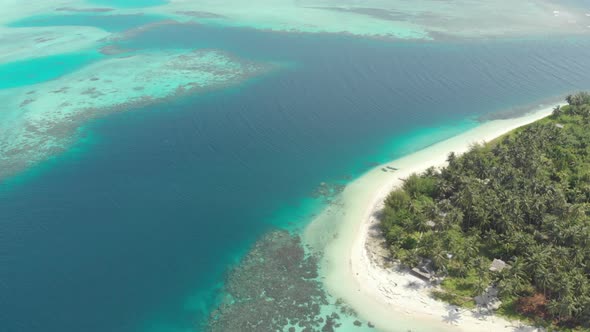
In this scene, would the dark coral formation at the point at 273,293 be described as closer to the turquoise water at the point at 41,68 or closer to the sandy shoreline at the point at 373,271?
the sandy shoreline at the point at 373,271

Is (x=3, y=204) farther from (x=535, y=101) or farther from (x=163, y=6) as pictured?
(x=163, y=6)

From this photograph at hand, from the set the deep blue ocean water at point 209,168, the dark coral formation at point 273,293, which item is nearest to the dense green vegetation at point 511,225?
the dark coral formation at point 273,293

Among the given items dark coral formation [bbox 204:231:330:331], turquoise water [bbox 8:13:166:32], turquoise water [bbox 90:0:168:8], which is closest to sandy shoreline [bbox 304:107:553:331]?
dark coral formation [bbox 204:231:330:331]

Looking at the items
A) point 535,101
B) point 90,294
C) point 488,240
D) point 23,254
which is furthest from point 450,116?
point 23,254

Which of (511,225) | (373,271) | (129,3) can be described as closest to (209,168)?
(373,271)

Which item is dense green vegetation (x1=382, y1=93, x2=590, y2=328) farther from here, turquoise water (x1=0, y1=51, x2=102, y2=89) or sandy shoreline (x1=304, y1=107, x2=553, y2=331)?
turquoise water (x1=0, y1=51, x2=102, y2=89)

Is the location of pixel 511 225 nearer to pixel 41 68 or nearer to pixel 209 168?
pixel 209 168
